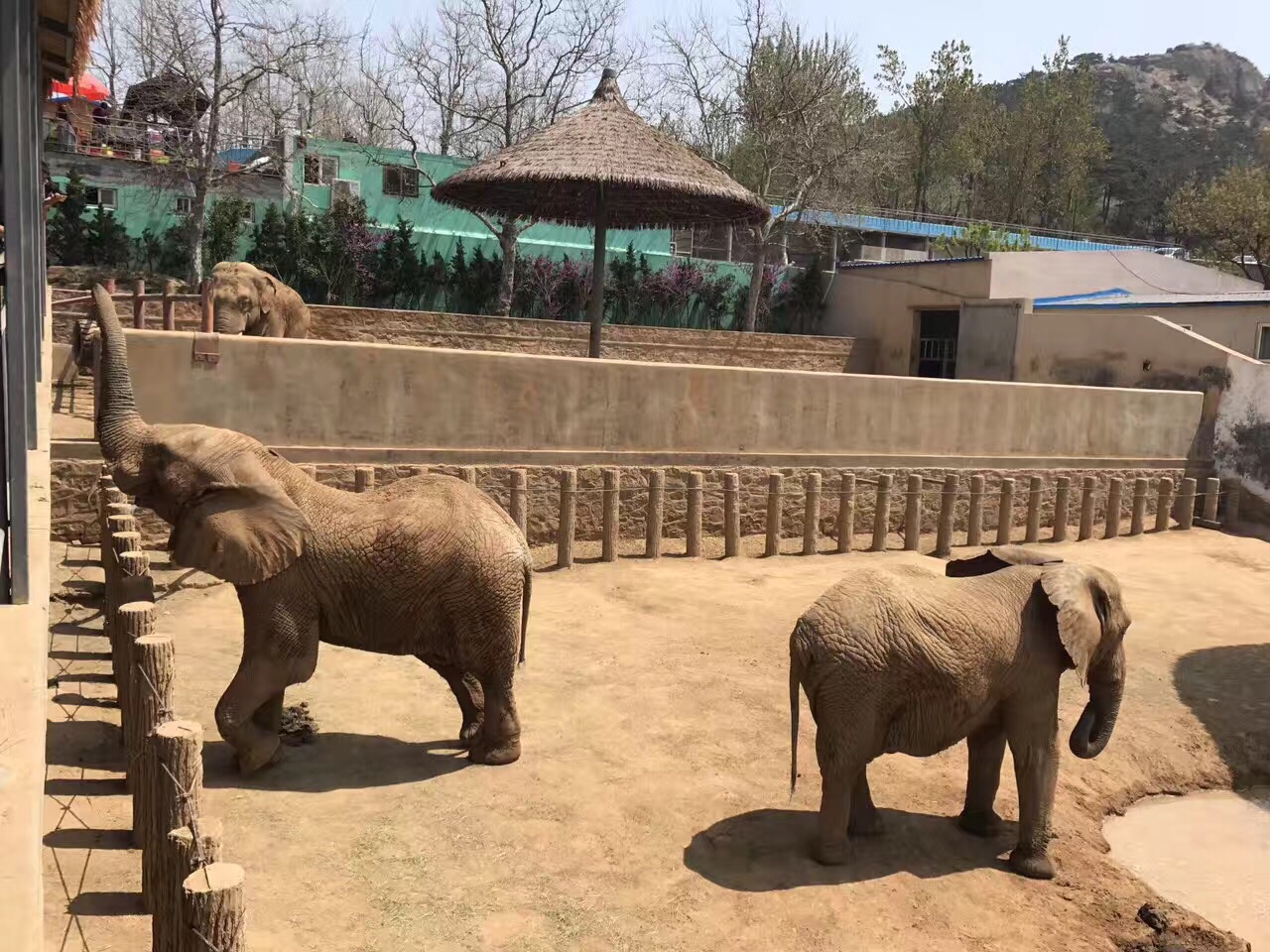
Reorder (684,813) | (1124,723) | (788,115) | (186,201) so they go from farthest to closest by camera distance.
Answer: (788,115) → (186,201) → (1124,723) → (684,813)

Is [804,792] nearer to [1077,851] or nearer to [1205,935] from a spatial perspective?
[1077,851]

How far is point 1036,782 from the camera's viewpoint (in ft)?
17.2

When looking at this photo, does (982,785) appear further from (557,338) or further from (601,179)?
(557,338)

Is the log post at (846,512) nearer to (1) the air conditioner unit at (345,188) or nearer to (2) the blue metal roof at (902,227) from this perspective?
(1) the air conditioner unit at (345,188)

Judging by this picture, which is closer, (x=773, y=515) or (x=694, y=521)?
(x=694, y=521)

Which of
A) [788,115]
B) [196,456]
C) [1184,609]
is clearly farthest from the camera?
[788,115]

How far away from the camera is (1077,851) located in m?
5.71

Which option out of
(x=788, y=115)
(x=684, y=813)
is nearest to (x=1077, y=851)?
(x=684, y=813)

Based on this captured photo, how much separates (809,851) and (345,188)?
22445 mm

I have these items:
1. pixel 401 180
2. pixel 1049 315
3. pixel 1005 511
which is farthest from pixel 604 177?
pixel 401 180

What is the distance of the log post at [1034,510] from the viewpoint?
13.0m

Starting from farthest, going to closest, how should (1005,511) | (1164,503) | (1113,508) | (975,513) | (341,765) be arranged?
(1164,503) → (1113,508) → (1005,511) → (975,513) → (341,765)

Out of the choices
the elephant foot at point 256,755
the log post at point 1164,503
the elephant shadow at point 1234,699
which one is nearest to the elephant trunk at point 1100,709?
the elephant shadow at point 1234,699

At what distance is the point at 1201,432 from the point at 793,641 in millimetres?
12535
